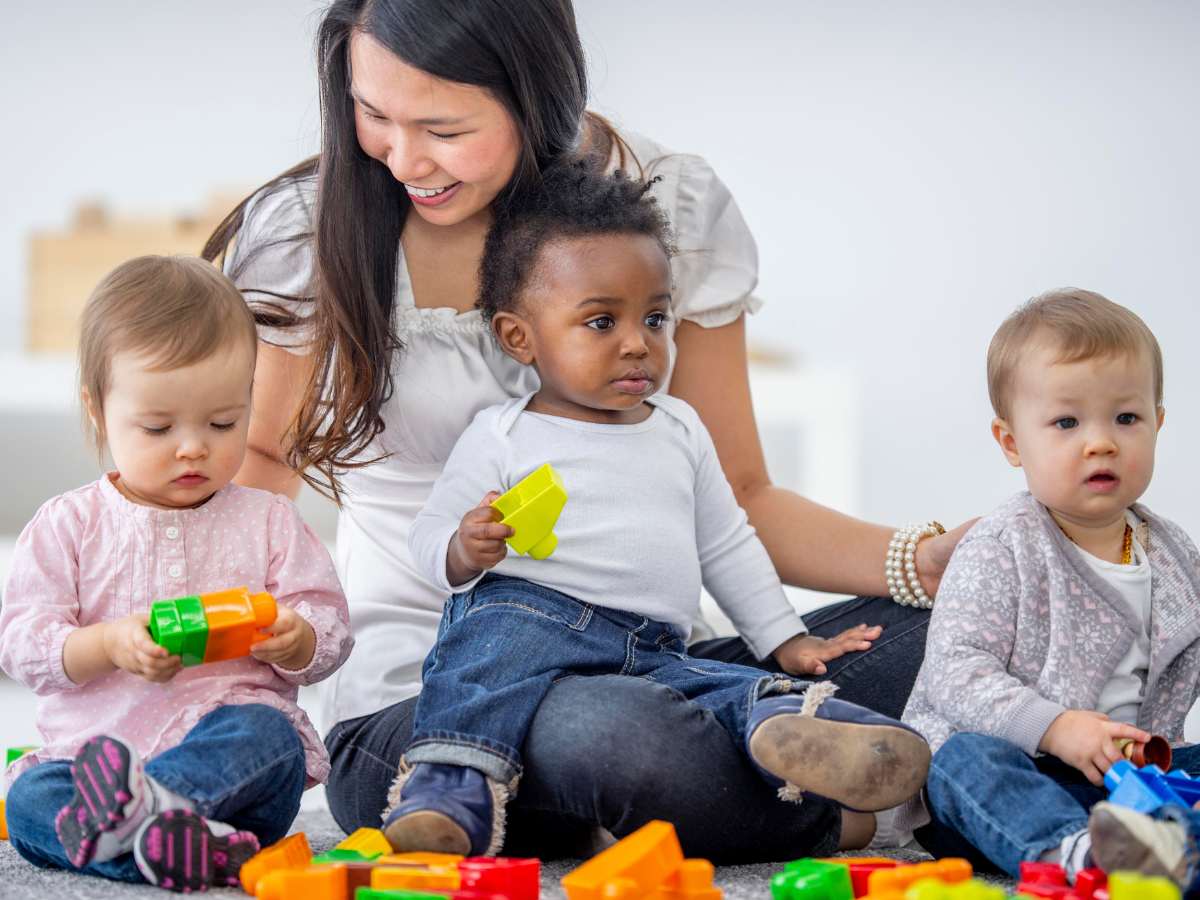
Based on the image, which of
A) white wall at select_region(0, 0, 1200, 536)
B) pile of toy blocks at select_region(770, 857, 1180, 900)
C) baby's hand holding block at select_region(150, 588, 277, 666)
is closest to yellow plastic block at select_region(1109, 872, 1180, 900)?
pile of toy blocks at select_region(770, 857, 1180, 900)

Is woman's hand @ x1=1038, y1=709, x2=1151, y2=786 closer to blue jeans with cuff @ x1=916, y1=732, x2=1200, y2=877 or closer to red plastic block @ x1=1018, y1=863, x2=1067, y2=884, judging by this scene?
blue jeans with cuff @ x1=916, y1=732, x2=1200, y2=877

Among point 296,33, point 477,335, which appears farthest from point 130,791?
point 296,33

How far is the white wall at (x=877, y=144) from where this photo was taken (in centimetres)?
375

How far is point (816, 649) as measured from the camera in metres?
1.50

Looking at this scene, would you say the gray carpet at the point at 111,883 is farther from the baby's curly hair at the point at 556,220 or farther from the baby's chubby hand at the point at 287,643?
the baby's curly hair at the point at 556,220

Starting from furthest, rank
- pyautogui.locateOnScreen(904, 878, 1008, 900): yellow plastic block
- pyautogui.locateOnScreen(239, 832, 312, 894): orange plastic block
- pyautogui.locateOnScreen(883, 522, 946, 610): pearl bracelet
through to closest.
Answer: pyautogui.locateOnScreen(883, 522, 946, 610): pearl bracelet, pyautogui.locateOnScreen(239, 832, 312, 894): orange plastic block, pyautogui.locateOnScreen(904, 878, 1008, 900): yellow plastic block

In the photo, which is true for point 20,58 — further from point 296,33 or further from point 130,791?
point 130,791

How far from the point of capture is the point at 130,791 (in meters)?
1.12

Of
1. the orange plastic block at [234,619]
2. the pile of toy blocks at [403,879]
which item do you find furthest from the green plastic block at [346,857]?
the orange plastic block at [234,619]

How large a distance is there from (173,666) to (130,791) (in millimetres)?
113

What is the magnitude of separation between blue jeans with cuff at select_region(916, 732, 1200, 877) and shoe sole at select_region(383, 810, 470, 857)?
1.38 ft

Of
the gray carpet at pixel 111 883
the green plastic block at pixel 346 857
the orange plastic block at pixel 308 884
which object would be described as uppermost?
the orange plastic block at pixel 308 884

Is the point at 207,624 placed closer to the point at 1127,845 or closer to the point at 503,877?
the point at 503,877

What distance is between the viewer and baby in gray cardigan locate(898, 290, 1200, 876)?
127 centimetres
